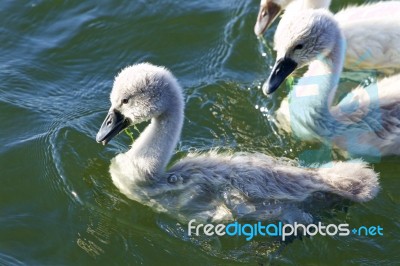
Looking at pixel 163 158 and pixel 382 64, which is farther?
pixel 382 64

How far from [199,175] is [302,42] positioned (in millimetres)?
1439

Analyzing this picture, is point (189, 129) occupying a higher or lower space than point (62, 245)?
higher

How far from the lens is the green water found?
5.54m

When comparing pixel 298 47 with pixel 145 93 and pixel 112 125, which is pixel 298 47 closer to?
pixel 145 93

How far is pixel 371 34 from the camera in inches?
270

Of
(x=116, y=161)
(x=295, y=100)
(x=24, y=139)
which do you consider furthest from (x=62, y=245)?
(x=295, y=100)

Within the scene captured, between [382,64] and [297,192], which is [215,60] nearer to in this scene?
[382,64]

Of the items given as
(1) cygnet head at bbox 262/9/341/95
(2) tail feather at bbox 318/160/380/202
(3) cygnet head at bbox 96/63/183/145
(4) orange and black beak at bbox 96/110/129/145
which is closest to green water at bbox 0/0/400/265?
(2) tail feather at bbox 318/160/380/202

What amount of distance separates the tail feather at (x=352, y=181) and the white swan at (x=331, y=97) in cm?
65

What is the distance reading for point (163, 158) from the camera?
5.57 metres

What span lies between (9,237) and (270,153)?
7.03 feet

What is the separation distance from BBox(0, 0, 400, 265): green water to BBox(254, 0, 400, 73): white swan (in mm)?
838

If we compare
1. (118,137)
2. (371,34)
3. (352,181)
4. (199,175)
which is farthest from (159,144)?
(371,34)

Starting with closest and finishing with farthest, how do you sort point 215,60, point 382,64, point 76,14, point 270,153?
point 270,153, point 382,64, point 215,60, point 76,14
